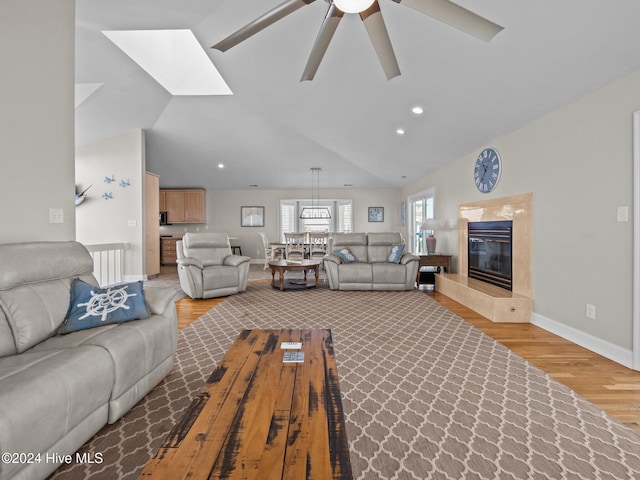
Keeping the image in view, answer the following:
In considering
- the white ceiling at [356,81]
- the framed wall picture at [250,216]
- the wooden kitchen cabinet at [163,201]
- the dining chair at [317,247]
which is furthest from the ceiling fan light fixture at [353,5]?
the wooden kitchen cabinet at [163,201]

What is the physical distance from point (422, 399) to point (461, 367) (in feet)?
2.08

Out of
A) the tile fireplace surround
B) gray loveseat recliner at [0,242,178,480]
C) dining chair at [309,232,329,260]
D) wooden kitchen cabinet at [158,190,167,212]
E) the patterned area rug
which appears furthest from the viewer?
wooden kitchen cabinet at [158,190,167,212]

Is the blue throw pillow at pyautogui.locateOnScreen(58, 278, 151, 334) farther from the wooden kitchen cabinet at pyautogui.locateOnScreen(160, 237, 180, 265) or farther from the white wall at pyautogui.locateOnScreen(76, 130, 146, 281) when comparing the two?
the wooden kitchen cabinet at pyautogui.locateOnScreen(160, 237, 180, 265)

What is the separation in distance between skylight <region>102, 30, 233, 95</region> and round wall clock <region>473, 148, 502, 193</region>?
4.21 meters

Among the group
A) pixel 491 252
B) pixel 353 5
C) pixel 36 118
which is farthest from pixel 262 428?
pixel 491 252

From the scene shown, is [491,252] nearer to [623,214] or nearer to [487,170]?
[487,170]

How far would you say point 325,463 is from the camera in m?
0.94

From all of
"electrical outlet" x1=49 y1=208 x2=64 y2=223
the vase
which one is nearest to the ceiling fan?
"electrical outlet" x1=49 y1=208 x2=64 y2=223

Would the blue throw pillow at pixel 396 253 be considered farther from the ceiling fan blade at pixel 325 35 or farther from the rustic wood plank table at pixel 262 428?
the rustic wood plank table at pixel 262 428

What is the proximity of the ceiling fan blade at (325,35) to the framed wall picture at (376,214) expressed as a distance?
7.40 meters

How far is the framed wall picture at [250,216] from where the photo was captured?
967cm

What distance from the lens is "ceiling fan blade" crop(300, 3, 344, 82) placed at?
171 cm

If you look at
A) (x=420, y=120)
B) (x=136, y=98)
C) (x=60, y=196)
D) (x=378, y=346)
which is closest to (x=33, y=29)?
(x=60, y=196)

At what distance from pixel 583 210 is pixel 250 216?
8.20m
